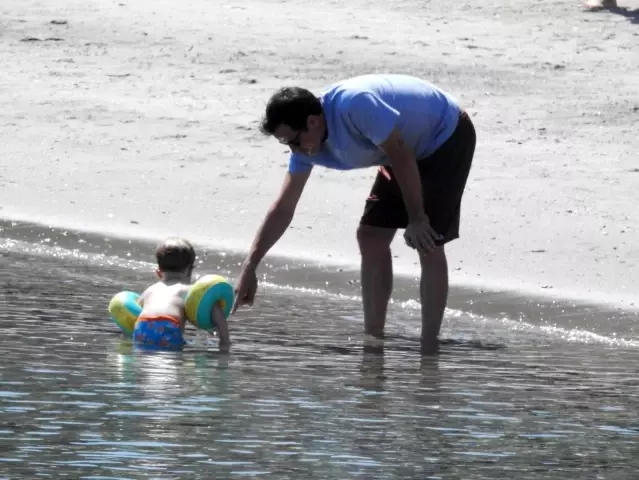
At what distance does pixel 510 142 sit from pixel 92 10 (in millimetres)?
5300

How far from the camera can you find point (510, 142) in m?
10.9

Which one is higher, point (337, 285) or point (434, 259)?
point (434, 259)

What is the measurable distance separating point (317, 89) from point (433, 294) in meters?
5.97

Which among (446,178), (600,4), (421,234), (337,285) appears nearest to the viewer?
(421,234)

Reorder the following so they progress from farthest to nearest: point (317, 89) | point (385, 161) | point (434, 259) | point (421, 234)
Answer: point (317, 89) < point (434, 259) < point (385, 161) < point (421, 234)

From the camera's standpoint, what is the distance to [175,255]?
6.63 meters

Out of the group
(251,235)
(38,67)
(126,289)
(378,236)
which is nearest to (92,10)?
(38,67)

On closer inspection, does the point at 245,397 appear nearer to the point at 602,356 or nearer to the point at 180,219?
the point at 602,356

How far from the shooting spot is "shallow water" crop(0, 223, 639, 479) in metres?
4.51

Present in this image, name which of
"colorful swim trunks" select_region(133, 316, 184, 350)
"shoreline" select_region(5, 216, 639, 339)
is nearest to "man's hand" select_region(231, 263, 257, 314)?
"colorful swim trunks" select_region(133, 316, 184, 350)

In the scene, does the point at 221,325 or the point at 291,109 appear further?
the point at 221,325

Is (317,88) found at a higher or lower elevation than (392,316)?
higher

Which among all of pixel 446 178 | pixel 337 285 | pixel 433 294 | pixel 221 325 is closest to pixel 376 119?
pixel 446 178

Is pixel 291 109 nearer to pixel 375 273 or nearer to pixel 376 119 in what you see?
pixel 376 119
